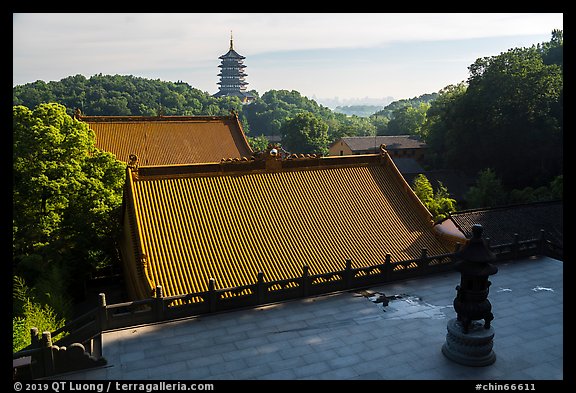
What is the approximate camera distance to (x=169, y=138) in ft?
112

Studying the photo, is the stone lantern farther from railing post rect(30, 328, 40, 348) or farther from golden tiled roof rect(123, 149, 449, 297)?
railing post rect(30, 328, 40, 348)

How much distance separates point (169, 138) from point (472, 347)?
27859 mm

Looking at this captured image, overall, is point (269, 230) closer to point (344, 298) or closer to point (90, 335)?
point (344, 298)

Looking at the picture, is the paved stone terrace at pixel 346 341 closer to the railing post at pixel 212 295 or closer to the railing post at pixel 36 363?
the railing post at pixel 212 295

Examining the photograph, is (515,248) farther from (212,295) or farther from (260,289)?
(212,295)

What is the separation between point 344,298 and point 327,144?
6299cm

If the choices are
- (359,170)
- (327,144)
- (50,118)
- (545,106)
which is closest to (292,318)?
(359,170)

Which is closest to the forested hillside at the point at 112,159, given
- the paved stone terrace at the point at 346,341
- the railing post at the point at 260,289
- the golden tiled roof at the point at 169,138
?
the paved stone terrace at the point at 346,341

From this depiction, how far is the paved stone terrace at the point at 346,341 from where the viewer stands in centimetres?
1102

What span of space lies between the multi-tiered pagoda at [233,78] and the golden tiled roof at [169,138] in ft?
341

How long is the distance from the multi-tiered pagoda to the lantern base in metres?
131

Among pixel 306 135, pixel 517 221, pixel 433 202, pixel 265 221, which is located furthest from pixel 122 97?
pixel 265 221
